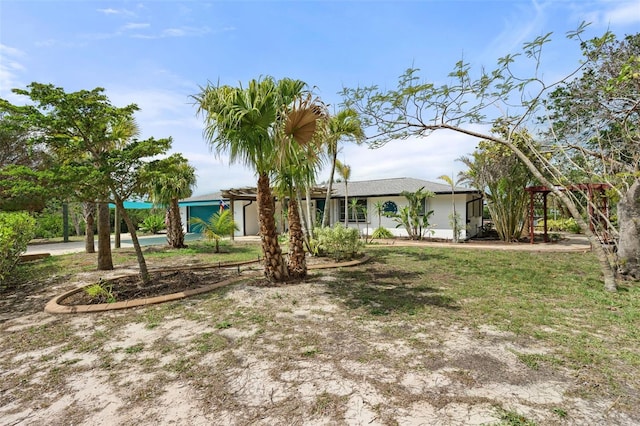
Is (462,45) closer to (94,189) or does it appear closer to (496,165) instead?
(94,189)

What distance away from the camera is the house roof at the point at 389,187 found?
1746 centimetres

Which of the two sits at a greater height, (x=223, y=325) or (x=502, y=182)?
(x=502, y=182)

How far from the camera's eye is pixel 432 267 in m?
8.94

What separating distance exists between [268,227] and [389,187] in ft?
48.7

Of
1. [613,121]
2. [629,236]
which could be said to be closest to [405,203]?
[613,121]

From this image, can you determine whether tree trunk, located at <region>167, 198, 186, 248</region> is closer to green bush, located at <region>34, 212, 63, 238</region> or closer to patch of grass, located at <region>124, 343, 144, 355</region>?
patch of grass, located at <region>124, 343, 144, 355</region>

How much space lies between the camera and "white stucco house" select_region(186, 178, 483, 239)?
1689 centimetres

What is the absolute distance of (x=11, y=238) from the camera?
7.43 meters

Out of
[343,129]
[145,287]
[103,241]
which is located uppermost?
[343,129]

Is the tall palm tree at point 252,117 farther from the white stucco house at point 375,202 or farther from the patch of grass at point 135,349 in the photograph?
the white stucco house at point 375,202

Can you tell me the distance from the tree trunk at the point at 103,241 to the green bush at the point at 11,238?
164 centimetres

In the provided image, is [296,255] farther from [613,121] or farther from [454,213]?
[454,213]

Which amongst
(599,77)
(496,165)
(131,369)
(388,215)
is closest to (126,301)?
(131,369)

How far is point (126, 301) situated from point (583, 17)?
401 inches
